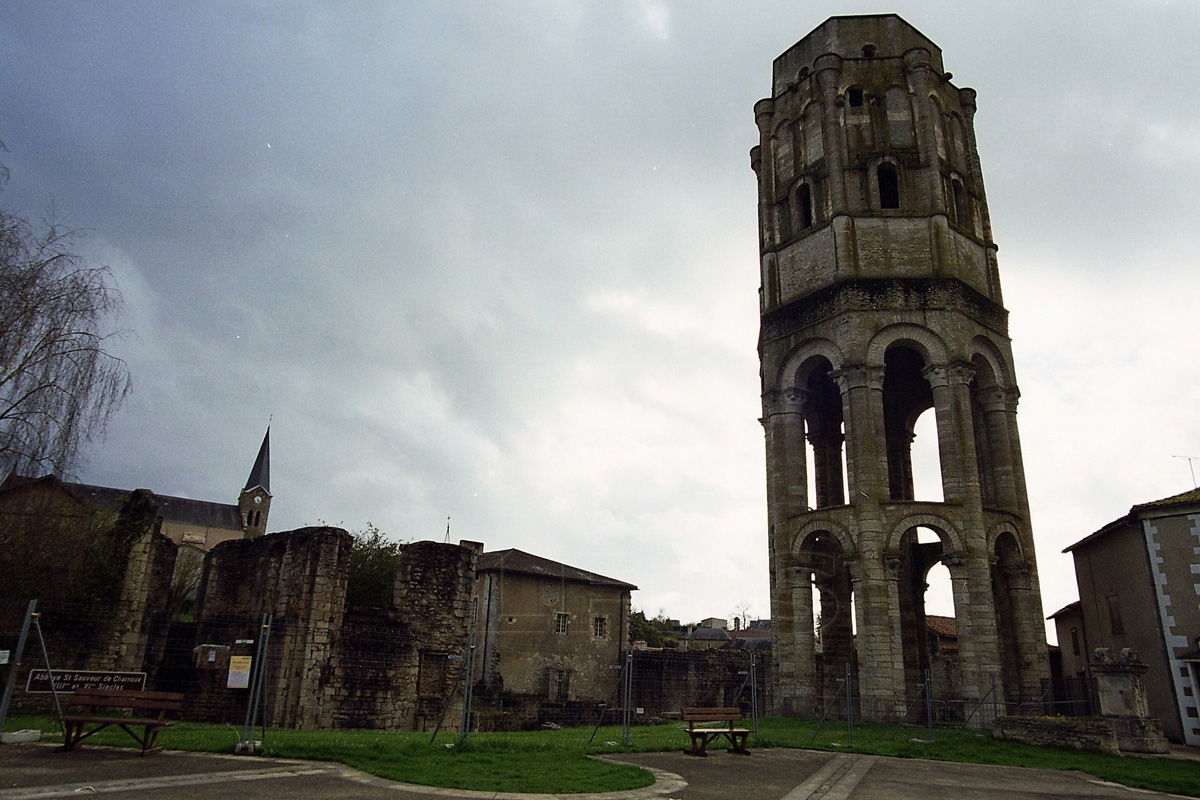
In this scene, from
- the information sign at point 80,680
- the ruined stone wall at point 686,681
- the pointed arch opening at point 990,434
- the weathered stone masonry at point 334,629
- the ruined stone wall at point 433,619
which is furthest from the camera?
the ruined stone wall at point 686,681

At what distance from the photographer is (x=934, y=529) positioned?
70.4ft

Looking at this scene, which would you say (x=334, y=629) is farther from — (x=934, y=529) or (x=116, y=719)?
(x=934, y=529)

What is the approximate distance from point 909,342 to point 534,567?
20347 millimetres

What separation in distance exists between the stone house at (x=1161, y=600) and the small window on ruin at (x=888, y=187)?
11961mm

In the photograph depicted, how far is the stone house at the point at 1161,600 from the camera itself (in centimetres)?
1861

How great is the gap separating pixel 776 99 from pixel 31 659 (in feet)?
91.7

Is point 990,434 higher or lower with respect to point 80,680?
higher

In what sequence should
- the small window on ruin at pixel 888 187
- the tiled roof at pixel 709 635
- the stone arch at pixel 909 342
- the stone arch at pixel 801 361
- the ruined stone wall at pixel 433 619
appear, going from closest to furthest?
the ruined stone wall at pixel 433 619, the stone arch at pixel 909 342, the stone arch at pixel 801 361, the small window on ruin at pixel 888 187, the tiled roof at pixel 709 635

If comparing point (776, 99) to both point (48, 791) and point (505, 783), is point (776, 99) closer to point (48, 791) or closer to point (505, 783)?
point (505, 783)

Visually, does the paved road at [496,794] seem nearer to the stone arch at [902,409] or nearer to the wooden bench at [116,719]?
the wooden bench at [116,719]

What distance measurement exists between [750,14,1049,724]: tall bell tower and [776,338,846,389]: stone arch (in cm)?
5

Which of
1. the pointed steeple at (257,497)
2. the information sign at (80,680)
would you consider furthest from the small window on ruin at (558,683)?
the pointed steeple at (257,497)

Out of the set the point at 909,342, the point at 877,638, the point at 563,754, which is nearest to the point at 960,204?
the point at 909,342

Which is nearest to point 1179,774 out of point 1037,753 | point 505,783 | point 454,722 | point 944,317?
point 1037,753
